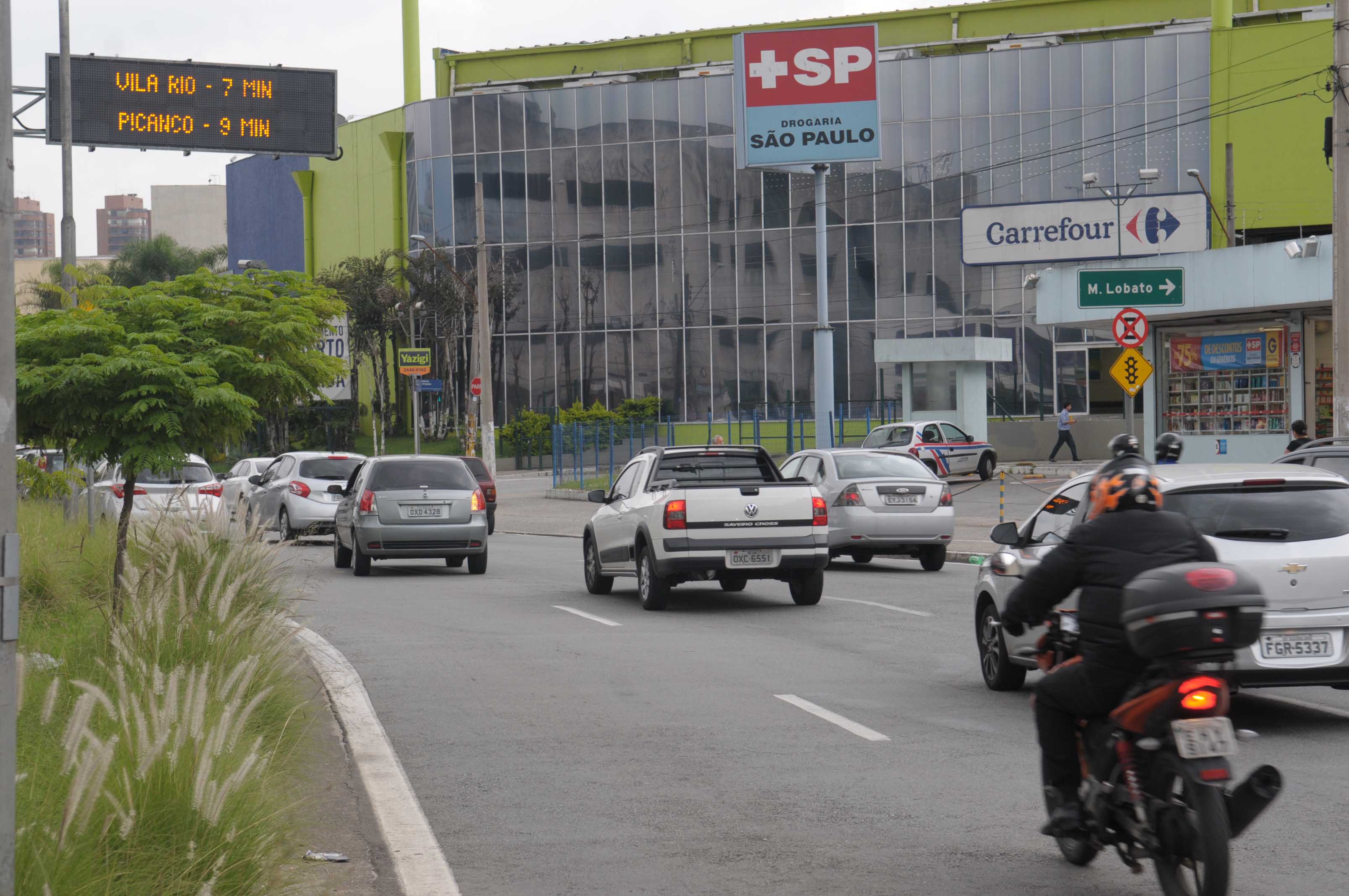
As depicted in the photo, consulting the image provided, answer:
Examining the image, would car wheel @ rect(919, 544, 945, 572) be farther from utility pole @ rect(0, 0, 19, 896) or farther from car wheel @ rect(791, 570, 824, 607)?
utility pole @ rect(0, 0, 19, 896)

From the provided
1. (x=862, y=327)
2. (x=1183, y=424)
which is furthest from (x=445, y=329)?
(x=1183, y=424)

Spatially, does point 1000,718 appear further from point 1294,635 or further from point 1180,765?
point 1180,765

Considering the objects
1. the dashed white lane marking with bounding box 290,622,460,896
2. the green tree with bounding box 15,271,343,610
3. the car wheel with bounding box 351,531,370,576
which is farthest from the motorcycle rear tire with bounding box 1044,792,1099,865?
the car wheel with bounding box 351,531,370,576

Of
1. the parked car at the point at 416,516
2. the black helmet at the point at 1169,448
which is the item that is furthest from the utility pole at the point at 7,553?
the parked car at the point at 416,516

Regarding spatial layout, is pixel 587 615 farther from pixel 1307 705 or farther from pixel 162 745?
pixel 162 745

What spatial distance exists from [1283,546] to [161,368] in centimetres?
804

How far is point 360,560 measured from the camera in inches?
874

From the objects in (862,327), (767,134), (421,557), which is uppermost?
(767,134)

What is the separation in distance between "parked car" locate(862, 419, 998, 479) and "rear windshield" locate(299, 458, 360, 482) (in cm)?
1672

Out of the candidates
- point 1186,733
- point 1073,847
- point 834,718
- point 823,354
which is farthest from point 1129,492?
point 823,354

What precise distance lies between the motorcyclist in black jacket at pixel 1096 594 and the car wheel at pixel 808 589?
35.8ft

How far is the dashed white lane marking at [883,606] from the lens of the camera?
Result: 1631 cm

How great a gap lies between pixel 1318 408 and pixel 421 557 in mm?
21133

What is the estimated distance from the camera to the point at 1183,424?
36.6m
